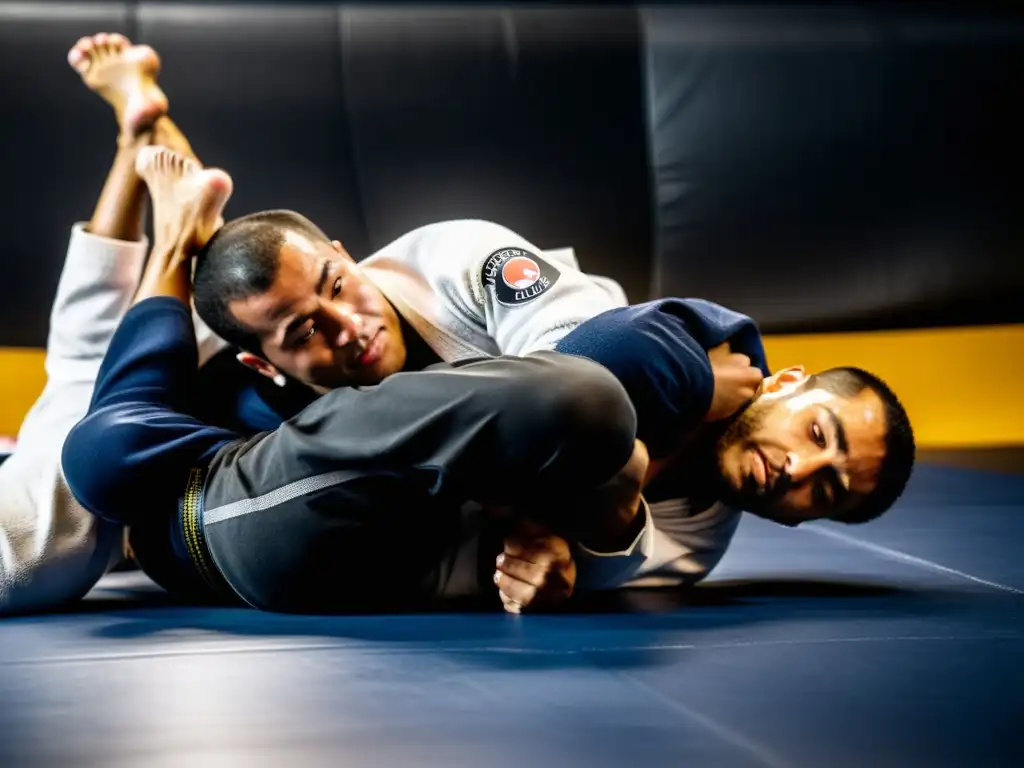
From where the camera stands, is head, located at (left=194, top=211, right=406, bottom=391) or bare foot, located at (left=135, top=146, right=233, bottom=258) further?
bare foot, located at (left=135, top=146, right=233, bottom=258)

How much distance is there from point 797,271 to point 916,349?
498 mm

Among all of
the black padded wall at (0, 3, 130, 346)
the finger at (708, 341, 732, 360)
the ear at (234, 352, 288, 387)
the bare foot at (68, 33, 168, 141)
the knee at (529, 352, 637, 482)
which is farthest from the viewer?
the black padded wall at (0, 3, 130, 346)

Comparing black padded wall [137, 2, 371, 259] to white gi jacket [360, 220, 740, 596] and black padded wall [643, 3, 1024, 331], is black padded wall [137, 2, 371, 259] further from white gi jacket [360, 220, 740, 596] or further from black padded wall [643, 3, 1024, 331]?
white gi jacket [360, 220, 740, 596]

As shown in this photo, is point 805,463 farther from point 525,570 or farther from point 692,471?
point 525,570

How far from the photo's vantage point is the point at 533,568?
5.67 ft

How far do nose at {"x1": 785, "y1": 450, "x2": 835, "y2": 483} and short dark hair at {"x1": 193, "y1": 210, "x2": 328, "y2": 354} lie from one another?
0.76 metres

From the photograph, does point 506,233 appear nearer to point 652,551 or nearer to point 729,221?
point 652,551

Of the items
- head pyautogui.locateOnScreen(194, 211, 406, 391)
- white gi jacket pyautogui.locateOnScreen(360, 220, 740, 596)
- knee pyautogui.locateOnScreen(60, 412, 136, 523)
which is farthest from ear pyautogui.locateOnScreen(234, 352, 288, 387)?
knee pyautogui.locateOnScreen(60, 412, 136, 523)

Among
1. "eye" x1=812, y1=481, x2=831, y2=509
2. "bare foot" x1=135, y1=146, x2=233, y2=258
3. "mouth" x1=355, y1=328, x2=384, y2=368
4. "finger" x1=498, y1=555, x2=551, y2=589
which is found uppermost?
"bare foot" x1=135, y1=146, x2=233, y2=258

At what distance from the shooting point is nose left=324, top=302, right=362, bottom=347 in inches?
78.1

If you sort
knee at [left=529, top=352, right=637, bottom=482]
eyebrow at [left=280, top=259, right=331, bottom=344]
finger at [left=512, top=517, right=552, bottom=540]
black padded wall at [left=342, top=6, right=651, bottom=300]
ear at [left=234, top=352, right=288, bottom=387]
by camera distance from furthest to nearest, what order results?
black padded wall at [left=342, top=6, right=651, bottom=300] → ear at [left=234, top=352, right=288, bottom=387] → eyebrow at [left=280, top=259, right=331, bottom=344] → finger at [left=512, top=517, right=552, bottom=540] → knee at [left=529, top=352, right=637, bottom=482]

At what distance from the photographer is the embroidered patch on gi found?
1925 mm

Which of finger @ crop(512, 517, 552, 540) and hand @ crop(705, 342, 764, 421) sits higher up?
hand @ crop(705, 342, 764, 421)

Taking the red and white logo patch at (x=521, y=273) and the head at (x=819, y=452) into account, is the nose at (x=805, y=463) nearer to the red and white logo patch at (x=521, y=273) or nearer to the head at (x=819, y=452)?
the head at (x=819, y=452)
